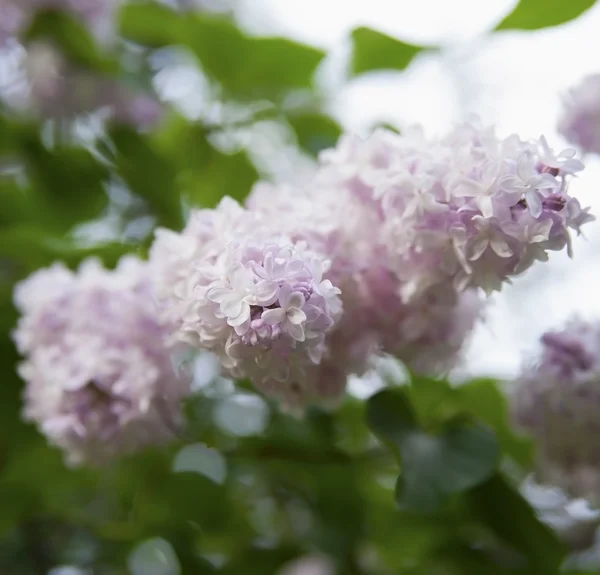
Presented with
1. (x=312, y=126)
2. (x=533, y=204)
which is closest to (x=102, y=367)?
(x=533, y=204)

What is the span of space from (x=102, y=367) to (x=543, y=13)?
1.16 feet

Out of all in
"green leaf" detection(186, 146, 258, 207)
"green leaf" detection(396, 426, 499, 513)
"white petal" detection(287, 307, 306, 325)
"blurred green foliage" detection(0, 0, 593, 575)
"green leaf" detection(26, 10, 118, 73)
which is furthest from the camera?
"green leaf" detection(26, 10, 118, 73)

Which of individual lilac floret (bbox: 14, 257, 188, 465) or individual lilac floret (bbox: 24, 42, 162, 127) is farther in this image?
individual lilac floret (bbox: 24, 42, 162, 127)

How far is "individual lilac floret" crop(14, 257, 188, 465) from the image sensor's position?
461mm

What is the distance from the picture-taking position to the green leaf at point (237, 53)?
0.73 metres

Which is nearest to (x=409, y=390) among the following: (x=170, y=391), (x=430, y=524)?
(x=430, y=524)

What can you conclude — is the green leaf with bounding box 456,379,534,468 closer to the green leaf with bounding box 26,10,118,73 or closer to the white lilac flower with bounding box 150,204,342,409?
the white lilac flower with bounding box 150,204,342,409

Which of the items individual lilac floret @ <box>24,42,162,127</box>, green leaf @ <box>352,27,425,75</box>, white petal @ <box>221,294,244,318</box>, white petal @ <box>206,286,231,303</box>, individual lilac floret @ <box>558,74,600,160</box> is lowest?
white petal @ <box>221,294,244,318</box>

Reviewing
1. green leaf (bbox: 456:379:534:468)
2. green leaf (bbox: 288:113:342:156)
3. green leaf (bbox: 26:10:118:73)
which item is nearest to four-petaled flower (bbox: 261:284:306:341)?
green leaf (bbox: 456:379:534:468)

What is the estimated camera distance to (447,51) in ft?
1.92

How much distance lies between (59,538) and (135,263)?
399 mm

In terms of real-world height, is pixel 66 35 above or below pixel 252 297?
above

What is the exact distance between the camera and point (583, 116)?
0.46 m

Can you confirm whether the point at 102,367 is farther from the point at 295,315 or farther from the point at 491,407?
the point at 491,407
